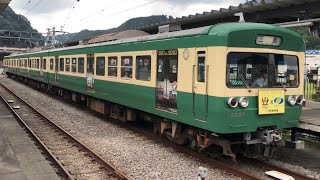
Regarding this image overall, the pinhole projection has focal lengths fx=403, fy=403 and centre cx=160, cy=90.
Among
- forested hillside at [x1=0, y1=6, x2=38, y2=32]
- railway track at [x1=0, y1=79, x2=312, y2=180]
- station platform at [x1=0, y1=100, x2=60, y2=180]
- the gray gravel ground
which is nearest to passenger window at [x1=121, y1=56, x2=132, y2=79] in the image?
the gray gravel ground

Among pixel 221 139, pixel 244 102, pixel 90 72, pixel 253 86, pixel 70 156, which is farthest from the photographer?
pixel 90 72

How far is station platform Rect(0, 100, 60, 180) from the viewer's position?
7137 mm

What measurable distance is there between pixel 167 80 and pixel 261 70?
2284 mm

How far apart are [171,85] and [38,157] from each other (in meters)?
3.25

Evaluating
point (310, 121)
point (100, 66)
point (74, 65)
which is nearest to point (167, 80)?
point (310, 121)

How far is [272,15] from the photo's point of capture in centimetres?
1378

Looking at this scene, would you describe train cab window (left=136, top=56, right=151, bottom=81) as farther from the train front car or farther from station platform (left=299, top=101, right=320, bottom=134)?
station platform (left=299, top=101, right=320, bottom=134)

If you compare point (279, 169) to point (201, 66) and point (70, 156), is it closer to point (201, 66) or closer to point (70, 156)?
point (201, 66)

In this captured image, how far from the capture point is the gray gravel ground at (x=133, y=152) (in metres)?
7.71

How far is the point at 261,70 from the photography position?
7.90 metres

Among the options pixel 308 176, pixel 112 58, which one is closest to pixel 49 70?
pixel 112 58

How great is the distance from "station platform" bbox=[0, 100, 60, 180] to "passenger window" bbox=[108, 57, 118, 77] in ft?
10.7

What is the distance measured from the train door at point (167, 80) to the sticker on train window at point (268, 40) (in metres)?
1.86

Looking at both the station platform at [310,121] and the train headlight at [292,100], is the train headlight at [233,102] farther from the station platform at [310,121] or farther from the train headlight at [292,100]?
the station platform at [310,121]
